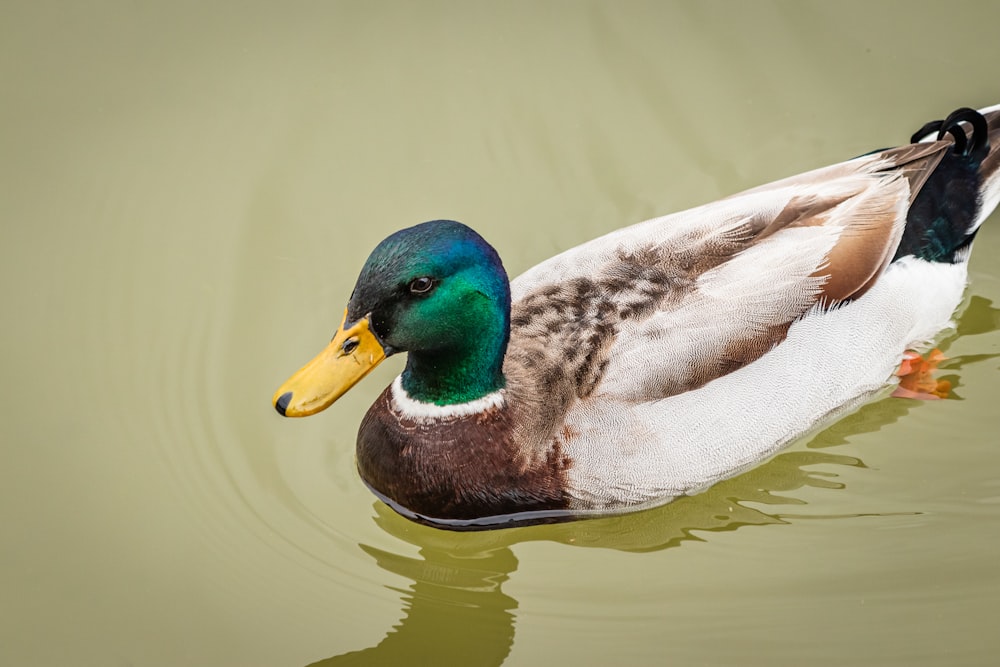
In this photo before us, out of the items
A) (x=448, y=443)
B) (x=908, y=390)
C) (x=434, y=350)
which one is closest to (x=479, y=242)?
(x=434, y=350)

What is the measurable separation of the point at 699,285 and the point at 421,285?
43.8 inches

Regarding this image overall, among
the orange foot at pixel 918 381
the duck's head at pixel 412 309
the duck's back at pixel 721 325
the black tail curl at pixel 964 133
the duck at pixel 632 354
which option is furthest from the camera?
the orange foot at pixel 918 381

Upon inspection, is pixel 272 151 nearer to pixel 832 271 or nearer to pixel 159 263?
pixel 159 263

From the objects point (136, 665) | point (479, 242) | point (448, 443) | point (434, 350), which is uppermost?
point (479, 242)

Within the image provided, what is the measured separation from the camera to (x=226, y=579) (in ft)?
15.0

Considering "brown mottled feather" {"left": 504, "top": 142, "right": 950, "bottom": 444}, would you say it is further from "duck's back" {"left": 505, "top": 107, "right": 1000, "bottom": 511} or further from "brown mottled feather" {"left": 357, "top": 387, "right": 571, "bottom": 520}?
"brown mottled feather" {"left": 357, "top": 387, "right": 571, "bottom": 520}

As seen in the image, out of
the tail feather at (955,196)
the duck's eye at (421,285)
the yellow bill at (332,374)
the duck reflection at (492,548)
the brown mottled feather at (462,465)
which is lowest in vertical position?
the duck reflection at (492,548)

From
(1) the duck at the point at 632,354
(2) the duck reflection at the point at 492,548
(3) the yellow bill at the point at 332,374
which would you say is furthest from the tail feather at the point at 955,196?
(3) the yellow bill at the point at 332,374

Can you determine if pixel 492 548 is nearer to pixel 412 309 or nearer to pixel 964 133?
pixel 412 309

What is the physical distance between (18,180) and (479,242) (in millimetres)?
2979

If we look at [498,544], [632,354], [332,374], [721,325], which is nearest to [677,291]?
[721,325]

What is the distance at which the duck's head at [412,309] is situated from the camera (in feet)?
13.4

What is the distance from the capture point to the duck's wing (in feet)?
14.7

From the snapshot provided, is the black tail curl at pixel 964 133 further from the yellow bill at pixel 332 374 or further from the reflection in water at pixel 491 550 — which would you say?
the yellow bill at pixel 332 374
